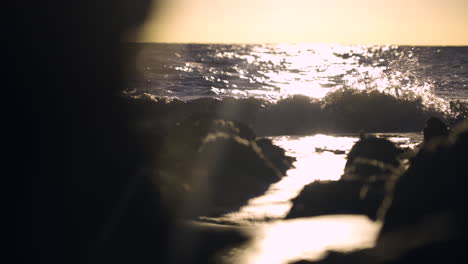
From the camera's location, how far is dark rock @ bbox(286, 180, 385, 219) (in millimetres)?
4629

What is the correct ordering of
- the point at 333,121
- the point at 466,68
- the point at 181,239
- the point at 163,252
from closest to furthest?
1. the point at 163,252
2. the point at 181,239
3. the point at 333,121
4. the point at 466,68

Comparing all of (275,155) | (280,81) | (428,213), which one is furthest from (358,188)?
(280,81)

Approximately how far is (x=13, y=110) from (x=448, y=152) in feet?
12.7

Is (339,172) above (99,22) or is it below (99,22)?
below

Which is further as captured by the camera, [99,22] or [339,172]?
[339,172]

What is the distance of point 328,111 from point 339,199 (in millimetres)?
8946

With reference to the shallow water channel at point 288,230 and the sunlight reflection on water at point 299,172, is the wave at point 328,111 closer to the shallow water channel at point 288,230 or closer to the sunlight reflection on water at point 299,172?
the sunlight reflection on water at point 299,172

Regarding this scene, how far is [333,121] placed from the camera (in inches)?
498

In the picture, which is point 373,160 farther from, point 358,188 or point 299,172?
point 299,172

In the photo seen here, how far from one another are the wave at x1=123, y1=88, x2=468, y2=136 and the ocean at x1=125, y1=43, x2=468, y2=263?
28mm

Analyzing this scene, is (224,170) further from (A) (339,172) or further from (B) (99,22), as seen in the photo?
(B) (99,22)

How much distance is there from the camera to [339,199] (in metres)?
4.84

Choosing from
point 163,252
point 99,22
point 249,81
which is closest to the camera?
point 163,252

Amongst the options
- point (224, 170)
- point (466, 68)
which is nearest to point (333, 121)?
point (224, 170)
